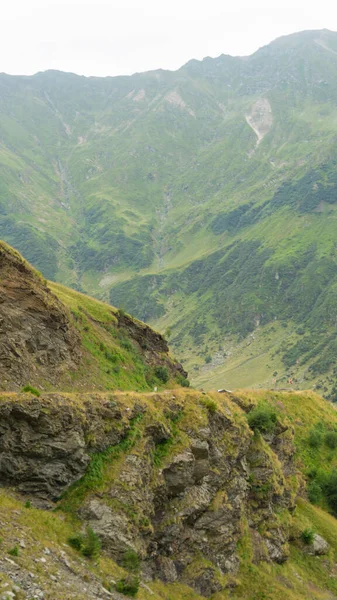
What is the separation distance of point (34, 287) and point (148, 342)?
28.6 metres

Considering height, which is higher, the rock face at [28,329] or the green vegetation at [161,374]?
the rock face at [28,329]

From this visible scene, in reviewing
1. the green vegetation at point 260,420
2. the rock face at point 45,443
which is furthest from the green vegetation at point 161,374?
Answer: the rock face at point 45,443

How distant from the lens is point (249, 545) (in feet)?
131

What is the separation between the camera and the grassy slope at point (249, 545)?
2167 centimetres

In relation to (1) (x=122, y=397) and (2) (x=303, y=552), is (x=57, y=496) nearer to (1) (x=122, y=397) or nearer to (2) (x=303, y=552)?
(1) (x=122, y=397)

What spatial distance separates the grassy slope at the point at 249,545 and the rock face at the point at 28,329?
Result: 6.90 metres

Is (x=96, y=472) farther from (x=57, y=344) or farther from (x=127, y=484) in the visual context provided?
(x=57, y=344)

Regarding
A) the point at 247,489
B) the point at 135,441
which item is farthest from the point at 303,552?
the point at 135,441

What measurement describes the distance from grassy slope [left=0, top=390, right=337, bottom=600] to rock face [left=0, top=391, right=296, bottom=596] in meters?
0.80

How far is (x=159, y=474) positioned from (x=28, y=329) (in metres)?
15.4

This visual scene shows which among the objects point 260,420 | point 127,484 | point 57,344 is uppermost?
point 260,420

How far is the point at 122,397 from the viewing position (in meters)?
34.2

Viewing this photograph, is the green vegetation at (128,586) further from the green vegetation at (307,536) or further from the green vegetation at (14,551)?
the green vegetation at (307,536)

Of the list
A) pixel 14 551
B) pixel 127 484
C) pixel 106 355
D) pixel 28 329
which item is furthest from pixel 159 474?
pixel 106 355
